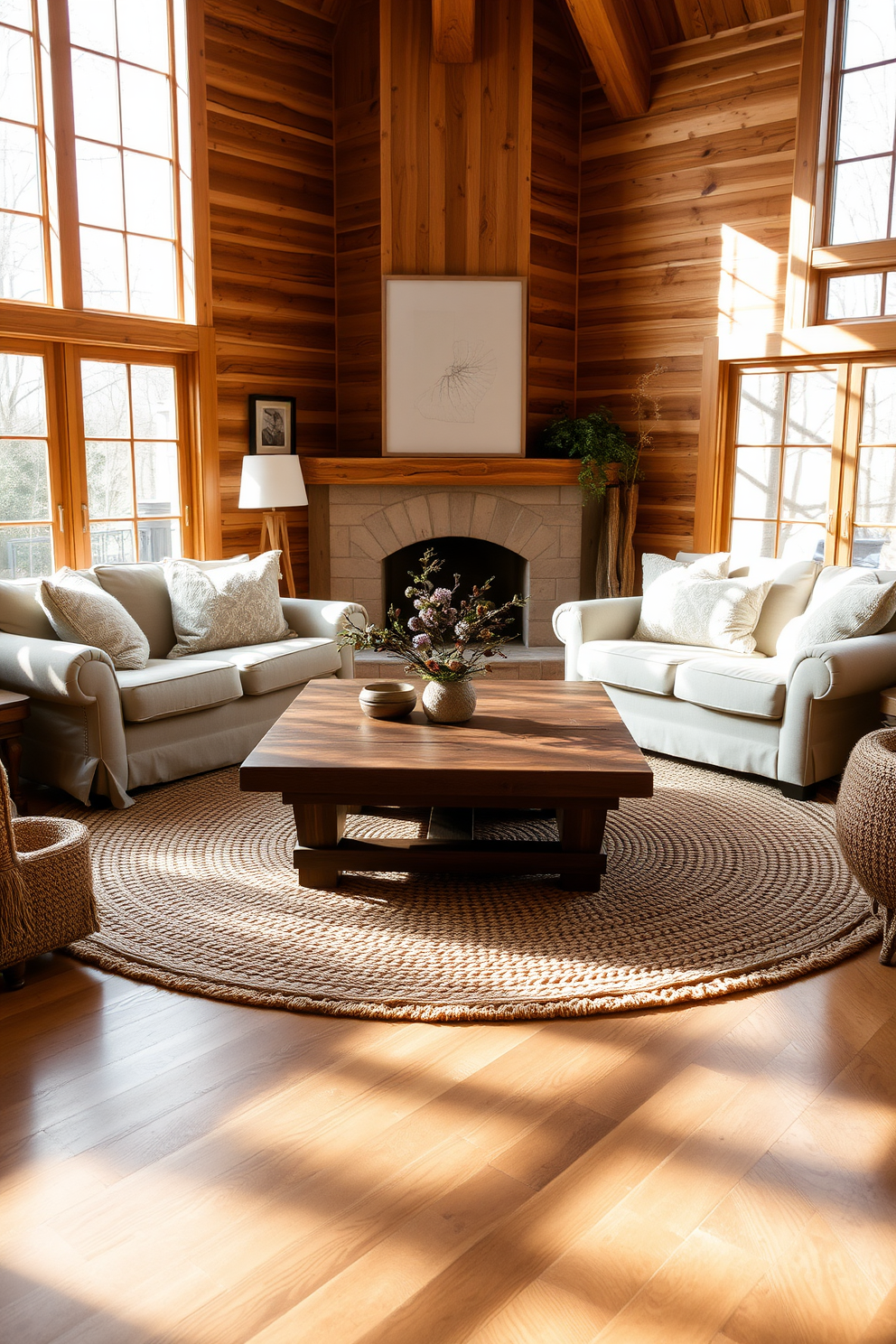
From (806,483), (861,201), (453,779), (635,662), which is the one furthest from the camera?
(806,483)

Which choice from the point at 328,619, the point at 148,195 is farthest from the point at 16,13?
the point at 328,619

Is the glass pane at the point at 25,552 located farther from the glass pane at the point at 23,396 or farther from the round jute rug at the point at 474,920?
the round jute rug at the point at 474,920

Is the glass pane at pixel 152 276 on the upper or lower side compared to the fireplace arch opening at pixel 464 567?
upper

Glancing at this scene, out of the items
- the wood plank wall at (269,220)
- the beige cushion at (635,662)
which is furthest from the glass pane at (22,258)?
the beige cushion at (635,662)

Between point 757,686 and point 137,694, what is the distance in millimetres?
2426

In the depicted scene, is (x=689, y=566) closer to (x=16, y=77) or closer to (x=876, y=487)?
(x=876, y=487)

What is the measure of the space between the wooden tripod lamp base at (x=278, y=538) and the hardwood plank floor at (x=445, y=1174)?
3654 millimetres

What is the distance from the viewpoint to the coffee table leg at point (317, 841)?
10.7 feet

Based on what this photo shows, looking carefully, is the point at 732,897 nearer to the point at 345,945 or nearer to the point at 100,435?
the point at 345,945

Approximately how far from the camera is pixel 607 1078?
7.56 ft

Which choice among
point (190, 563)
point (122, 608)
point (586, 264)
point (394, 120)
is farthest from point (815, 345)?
point (122, 608)

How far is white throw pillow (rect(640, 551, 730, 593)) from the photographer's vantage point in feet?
16.4

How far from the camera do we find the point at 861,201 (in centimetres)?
540

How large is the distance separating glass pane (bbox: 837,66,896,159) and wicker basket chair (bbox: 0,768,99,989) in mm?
5046
